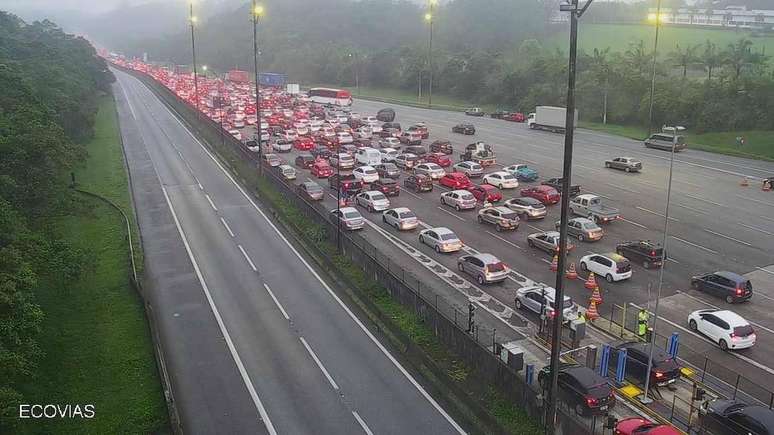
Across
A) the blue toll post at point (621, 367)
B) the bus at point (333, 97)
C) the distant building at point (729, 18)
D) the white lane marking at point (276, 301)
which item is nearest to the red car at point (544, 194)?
the white lane marking at point (276, 301)

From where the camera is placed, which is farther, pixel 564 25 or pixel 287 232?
pixel 564 25

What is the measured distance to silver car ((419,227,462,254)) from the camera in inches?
1393

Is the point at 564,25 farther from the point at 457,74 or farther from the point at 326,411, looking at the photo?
the point at 326,411

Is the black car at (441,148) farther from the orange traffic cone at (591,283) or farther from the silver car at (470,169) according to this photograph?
the orange traffic cone at (591,283)

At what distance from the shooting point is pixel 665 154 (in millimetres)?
62125

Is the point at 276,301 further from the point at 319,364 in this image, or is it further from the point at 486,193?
the point at 486,193

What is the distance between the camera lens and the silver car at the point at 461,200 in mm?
43812

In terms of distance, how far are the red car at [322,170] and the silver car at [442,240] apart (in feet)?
65.1

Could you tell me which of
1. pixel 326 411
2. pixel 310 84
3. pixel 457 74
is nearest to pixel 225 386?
pixel 326 411

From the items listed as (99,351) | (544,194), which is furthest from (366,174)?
(99,351)

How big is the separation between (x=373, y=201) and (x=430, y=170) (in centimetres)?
1020

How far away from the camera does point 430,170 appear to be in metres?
52.8

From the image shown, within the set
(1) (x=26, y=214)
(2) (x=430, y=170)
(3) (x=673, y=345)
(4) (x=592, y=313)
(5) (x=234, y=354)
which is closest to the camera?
(3) (x=673, y=345)

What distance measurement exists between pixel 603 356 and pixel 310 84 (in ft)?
501
